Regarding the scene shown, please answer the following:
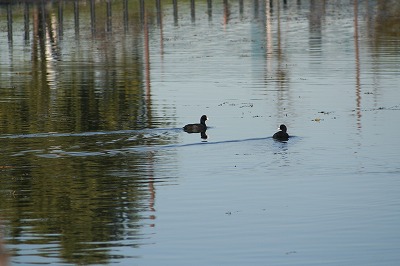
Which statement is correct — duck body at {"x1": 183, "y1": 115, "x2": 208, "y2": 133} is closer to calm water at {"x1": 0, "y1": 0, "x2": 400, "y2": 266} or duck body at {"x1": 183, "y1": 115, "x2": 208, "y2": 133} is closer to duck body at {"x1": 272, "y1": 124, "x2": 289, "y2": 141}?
calm water at {"x1": 0, "y1": 0, "x2": 400, "y2": 266}

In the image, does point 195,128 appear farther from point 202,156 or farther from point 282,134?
point 202,156

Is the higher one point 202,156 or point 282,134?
point 282,134

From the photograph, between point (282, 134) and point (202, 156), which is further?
point (282, 134)

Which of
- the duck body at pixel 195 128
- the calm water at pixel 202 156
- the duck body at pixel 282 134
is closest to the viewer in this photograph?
the calm water at pixel 202 156

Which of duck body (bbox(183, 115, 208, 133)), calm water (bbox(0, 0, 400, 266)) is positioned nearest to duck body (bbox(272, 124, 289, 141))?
calm water (bbox(0, 0, 400, 266))

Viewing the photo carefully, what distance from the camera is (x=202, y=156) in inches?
1080

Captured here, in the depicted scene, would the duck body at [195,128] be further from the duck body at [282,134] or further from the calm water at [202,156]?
the duck body at [282,134]

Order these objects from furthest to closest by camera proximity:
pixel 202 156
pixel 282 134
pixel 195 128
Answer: pixel 195 128 → pixel 282 134 → pixel 202 156

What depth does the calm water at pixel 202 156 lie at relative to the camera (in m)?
18.5

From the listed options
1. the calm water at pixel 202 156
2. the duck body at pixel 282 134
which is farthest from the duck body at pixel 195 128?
the duck body at pixel 282 134

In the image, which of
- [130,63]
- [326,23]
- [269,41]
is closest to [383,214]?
[130,63]

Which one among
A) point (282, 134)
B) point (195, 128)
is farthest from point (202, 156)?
point (195, 128)

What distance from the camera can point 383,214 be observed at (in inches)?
807

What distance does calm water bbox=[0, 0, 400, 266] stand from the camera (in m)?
18.5
